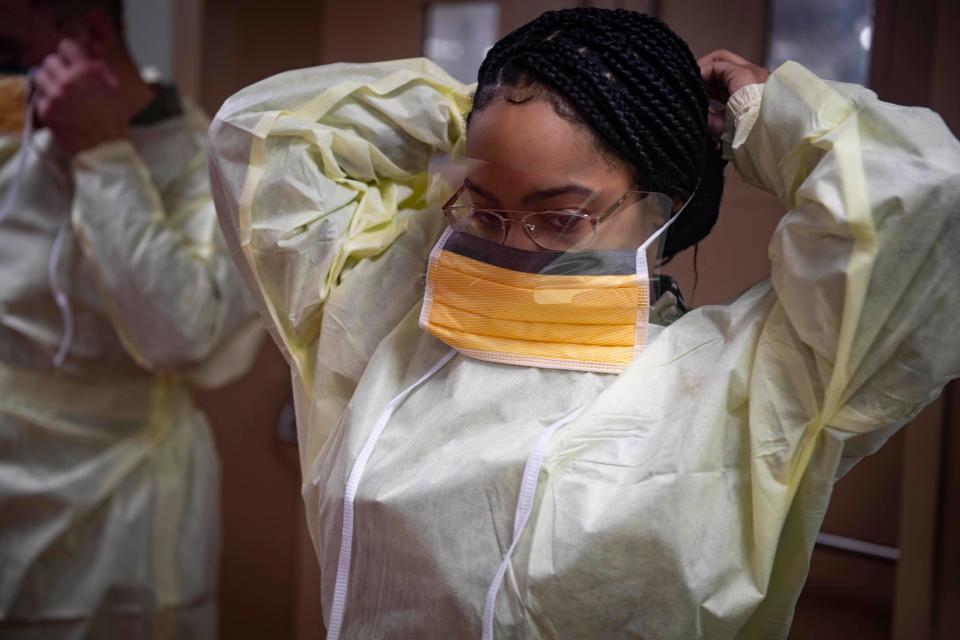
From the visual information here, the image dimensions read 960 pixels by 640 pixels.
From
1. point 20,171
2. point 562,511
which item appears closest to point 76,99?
point 20,171

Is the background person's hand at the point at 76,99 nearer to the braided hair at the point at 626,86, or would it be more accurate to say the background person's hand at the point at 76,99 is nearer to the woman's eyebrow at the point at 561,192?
the braided hair at the point at 626,86

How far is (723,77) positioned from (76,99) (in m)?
1.13

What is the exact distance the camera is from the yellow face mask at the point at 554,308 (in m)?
0.91

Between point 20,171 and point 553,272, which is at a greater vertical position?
point 553,272

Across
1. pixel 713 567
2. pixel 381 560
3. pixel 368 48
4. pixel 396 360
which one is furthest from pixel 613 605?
pixel 368 48

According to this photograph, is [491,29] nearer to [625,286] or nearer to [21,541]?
[625,286]

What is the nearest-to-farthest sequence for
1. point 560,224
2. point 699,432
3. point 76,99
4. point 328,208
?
1. point 699,432
2. point 560,224
3. point 328,208
4. point 76,99

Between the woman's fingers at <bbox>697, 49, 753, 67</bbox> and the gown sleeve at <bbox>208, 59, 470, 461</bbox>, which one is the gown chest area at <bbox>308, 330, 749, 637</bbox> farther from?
the woman's fingers at <bbox>697, 49, 753, 67</bbox>

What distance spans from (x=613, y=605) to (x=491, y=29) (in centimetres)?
124

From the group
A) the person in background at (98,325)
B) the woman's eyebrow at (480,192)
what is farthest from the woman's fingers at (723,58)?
the person in background at (98,325)

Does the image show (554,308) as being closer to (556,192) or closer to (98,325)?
(556,192)

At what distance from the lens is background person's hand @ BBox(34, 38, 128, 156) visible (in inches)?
63.7

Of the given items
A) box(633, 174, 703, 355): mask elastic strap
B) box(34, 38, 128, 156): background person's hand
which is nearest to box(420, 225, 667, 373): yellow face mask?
box(633, 174, 703, 355): mask elastic strap

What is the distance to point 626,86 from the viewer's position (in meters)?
0.94
